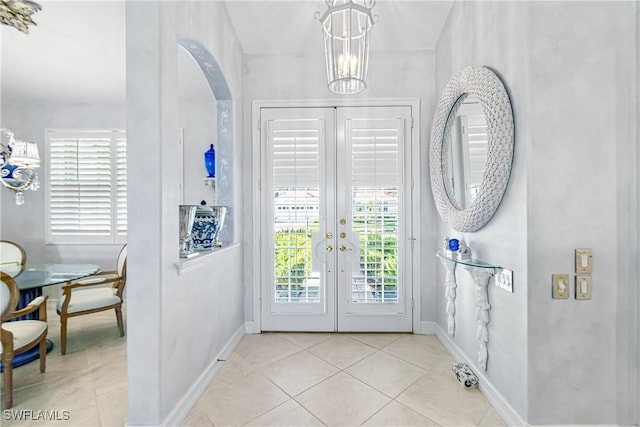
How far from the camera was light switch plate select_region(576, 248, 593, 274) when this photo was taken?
149 cm

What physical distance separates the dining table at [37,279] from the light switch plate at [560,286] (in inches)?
136

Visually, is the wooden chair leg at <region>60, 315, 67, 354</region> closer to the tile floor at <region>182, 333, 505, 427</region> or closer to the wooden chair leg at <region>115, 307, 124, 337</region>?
the wooden chair leg at <region>115, 307, 124, 337</region>

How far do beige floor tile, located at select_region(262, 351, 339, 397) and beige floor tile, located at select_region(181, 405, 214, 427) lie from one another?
0.50 meters

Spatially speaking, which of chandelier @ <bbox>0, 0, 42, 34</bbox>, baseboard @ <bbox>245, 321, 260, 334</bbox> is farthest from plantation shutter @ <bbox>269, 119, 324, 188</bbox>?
chandelier @ <bbox>0, 0, 42, 34</bbox>

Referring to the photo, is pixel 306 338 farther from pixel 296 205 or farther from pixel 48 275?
pixel 48 275

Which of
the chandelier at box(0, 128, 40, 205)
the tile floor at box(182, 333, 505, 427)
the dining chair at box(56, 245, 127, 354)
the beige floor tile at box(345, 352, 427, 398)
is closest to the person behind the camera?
the tile floor at box(182, 333, 505, 427)

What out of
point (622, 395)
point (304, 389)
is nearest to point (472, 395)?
point (622, 395)

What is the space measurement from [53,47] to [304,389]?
145 inches

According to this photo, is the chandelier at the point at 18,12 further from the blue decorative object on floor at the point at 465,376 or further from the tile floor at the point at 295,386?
the blue decorative object on floor at the point at 465,376

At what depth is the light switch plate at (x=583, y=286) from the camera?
1.49 meters

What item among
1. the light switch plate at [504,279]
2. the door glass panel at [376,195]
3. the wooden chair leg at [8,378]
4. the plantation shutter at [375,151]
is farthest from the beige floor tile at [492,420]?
the wooden chair leg at [8,378]

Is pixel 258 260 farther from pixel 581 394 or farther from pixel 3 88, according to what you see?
pixel 3 88

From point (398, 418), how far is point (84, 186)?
451 cm

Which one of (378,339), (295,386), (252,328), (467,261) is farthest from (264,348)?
(467,261)
